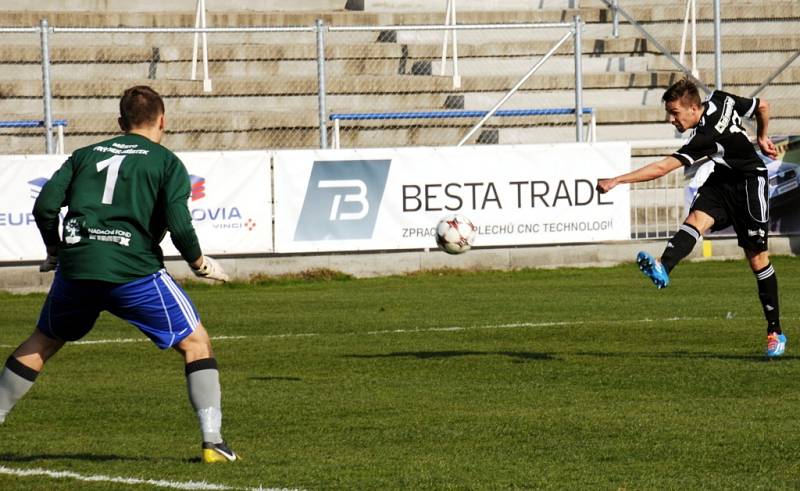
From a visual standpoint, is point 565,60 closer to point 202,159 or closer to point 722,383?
point 202,159

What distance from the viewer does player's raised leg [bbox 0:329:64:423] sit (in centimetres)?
734

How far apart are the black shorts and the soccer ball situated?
2657mm

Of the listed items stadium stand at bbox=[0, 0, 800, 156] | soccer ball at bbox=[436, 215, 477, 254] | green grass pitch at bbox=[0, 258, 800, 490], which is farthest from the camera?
stadium stand at bbox=[0, 0, 800, 156]

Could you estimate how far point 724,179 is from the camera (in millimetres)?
11430

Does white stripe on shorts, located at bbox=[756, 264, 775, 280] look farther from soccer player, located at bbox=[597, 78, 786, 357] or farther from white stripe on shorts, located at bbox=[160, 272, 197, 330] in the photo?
white stripe on shorts, located at bbox=[160, 272, 197, 330]

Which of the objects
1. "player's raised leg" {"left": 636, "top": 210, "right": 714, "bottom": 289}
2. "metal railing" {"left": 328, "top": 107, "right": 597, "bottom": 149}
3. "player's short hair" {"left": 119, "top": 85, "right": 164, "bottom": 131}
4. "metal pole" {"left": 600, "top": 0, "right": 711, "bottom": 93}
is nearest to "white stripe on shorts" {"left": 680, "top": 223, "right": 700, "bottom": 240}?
"player's raised leg" {"left": 636, "top": 210, "right": 714, "bottom": 289}

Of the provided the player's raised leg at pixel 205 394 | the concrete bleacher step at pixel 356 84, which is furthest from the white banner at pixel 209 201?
the player's raised leg at pixel 205 394

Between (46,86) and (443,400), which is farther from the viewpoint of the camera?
(46,86)

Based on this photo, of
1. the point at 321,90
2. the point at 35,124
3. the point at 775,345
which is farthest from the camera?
the point at 35,124

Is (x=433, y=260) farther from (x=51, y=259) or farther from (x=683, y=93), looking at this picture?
(x=51, y=259)

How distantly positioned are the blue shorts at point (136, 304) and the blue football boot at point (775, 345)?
5.20m

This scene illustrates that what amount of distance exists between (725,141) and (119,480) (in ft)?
19.4

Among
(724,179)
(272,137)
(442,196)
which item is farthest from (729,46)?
(724,179)

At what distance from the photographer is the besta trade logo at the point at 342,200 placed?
19.1 meters
